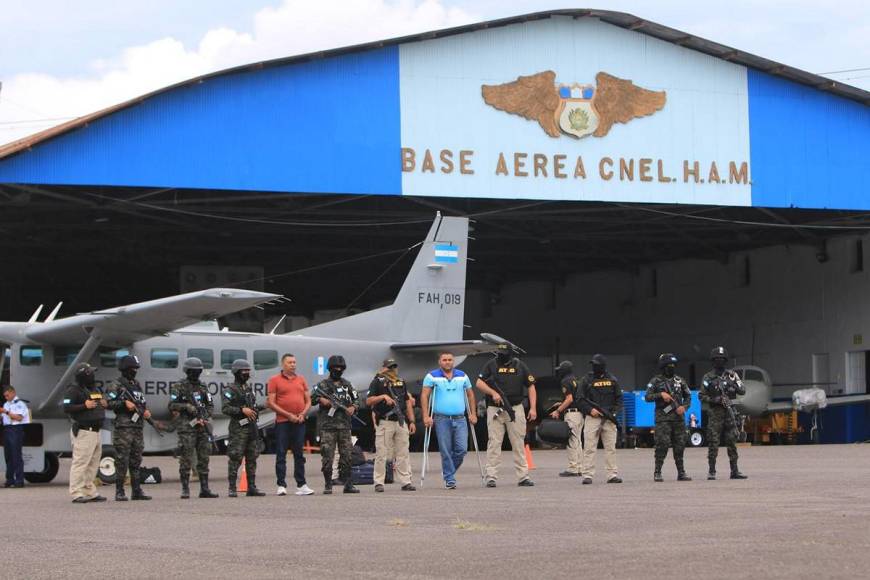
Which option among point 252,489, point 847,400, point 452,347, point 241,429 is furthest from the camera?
point 847,400

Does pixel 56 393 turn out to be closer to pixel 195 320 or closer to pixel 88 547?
pixel 195 320

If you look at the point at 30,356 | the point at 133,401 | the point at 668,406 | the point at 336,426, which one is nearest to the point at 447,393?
the point at 336,426

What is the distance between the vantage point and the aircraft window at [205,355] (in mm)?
23922

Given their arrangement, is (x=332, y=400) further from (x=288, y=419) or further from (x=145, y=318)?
(x=145, y=318)

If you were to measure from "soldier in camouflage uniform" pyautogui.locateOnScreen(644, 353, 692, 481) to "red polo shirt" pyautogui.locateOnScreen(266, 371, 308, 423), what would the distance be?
15.5 ft

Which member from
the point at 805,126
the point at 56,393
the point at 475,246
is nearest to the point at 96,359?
the point at 56,393

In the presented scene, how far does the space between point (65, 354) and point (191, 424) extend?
6.32 metres

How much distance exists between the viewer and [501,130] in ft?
111

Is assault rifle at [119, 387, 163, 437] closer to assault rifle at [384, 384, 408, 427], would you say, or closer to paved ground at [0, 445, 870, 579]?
paved ground at [0, 445, 870, 579]

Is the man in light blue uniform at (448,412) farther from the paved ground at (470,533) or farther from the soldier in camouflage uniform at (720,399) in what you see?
the soldier in camouflage uniform at (720,399)

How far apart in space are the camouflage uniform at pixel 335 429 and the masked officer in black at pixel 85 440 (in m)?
2.76

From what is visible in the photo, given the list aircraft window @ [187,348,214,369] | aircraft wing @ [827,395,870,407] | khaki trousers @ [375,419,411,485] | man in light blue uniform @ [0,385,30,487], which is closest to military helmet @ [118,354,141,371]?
khaki trousers @ [375,419,411,485]

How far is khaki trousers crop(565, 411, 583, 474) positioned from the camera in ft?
64.7

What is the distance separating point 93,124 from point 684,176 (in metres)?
15.7
